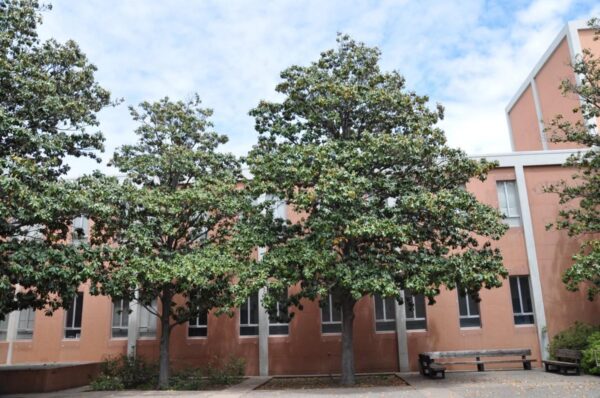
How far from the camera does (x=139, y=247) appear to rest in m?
13.4

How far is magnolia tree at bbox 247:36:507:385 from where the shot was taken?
12289mm

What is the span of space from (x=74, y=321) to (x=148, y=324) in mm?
2997

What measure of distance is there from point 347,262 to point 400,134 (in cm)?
374

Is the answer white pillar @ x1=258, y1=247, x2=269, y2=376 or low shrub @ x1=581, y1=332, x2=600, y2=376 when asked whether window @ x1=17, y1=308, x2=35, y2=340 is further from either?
low shrub @ x1=581, y1=332, x2=600, y2=376

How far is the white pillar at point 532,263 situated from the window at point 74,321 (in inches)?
669

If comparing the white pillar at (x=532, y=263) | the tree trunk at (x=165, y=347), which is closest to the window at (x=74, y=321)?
the tree trunk at (x=165, y=347)

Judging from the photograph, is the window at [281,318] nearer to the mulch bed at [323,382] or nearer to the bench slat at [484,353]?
the mulch bed at [323,382]

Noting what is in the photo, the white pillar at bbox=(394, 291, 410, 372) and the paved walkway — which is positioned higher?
the white pillar at bbox=(394, 291, 410, 372)

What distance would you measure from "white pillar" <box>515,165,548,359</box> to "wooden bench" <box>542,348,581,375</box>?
1.21m

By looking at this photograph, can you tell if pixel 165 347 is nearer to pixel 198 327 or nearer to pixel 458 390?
pixel 198 327

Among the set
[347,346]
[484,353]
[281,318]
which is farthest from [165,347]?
[484,353]

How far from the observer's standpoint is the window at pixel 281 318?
1403 cm

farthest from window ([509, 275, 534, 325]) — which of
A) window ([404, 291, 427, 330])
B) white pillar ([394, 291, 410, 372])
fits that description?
white pillar ([394, 291, 410, 372])

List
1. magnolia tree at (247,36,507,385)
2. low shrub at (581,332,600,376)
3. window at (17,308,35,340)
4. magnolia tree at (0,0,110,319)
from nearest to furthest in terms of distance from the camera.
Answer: magnolia tree at (0,0,110,319) → magnolia tree at (247,36,507,385) → low shrub at (581,332,600,376) → window at (17,308,35,340)
